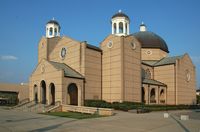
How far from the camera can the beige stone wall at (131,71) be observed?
4041cm

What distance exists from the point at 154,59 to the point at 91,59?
21.2m

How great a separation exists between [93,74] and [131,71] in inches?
242

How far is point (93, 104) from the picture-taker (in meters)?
37.4

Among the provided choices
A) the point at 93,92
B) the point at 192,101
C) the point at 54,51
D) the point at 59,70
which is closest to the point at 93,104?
the point at 93,92

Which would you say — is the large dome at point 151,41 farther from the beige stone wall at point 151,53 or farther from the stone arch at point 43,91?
the stone arch at point 43,91

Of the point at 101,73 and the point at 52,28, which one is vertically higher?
the point at 52,28

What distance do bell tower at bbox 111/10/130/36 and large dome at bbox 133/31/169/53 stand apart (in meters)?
13.8

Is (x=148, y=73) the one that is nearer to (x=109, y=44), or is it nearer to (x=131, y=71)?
(x=131, y=71)

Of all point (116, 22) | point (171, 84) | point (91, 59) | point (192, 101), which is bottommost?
point (192, 101)

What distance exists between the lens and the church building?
39594mm

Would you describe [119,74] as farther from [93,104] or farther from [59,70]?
[59,70]

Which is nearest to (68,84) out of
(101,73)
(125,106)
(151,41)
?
(101,73)

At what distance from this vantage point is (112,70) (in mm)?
41344

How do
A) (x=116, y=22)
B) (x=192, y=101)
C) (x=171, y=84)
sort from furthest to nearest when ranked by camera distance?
1. (x=192, y=101)
2. (x=171, y=84)
3. (x=116, y=22)
